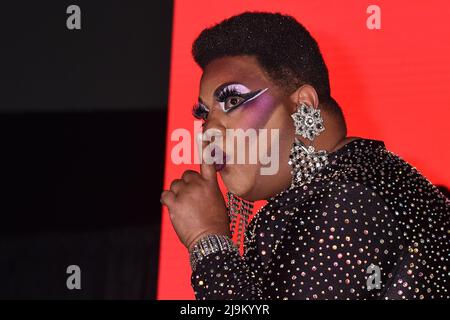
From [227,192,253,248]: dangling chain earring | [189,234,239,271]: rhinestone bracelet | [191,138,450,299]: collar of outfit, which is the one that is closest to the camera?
[191,138,450,299]: collar of outfit

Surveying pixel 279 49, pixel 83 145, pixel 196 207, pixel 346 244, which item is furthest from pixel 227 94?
pixel 83 145

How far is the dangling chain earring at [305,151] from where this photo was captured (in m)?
1.76

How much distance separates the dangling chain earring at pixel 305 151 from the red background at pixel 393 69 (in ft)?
1.76

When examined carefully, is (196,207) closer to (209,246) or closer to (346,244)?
(209,246)

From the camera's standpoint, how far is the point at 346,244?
1512 millimetres

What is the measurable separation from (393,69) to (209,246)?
0.97m

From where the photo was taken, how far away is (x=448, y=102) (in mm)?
2291

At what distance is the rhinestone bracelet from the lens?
167 centimetres

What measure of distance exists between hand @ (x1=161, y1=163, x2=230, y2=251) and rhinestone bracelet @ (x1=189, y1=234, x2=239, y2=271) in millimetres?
18

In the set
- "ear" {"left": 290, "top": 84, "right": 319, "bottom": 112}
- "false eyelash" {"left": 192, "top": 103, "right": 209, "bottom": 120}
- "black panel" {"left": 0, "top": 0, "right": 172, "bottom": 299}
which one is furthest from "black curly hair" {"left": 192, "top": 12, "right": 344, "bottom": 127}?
"black panel" {"left": 0, "top": 0, "right": 172, "bottom": 299}

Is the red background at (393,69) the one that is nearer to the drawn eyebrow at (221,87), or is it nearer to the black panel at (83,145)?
the black panel at (83,145)

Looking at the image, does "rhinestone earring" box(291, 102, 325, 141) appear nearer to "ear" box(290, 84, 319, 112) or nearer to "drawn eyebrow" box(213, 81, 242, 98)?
"ear" box(290, 84, 319, 112)

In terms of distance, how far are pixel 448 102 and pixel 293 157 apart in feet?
2.39
